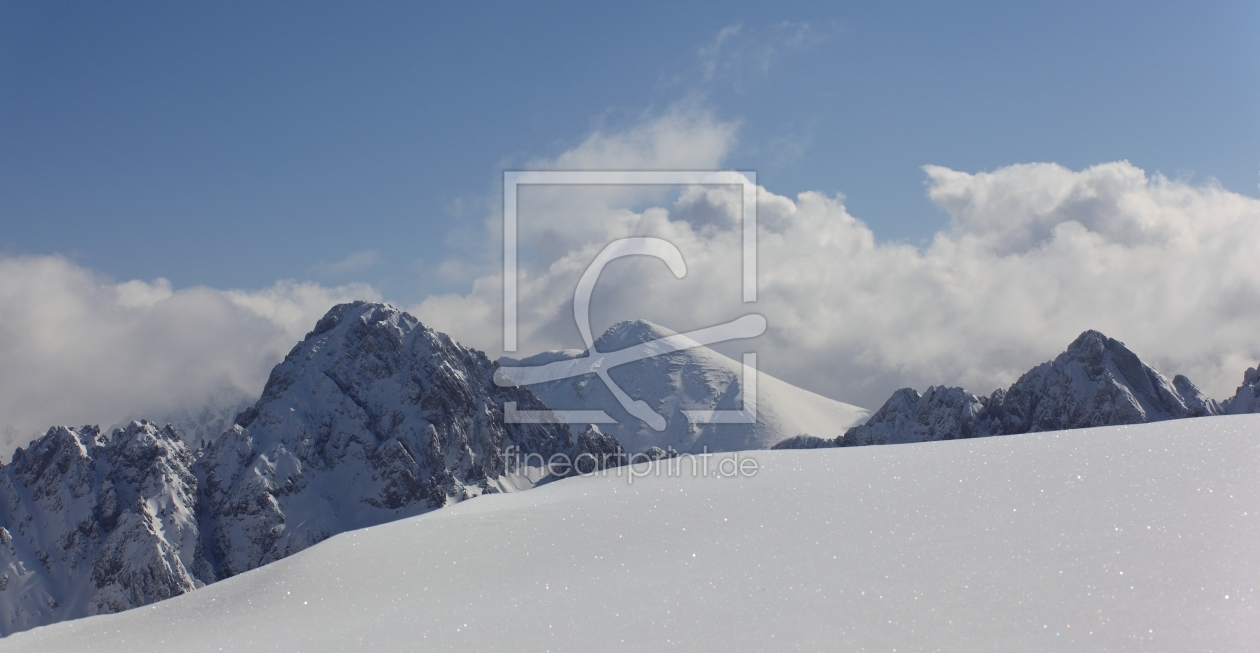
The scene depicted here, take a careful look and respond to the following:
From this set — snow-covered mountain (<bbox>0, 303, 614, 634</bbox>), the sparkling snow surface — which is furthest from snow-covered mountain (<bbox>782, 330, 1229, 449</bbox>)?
the sparkling snow surface

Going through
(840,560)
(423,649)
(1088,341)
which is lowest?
(423,649)

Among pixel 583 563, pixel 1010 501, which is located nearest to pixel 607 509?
pixel 583 563

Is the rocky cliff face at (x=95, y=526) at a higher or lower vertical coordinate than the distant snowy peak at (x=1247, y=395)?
lower

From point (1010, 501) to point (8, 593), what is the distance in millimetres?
220252

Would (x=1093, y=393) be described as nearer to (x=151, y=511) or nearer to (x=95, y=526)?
(x=151, y=511)

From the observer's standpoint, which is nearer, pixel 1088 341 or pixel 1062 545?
pixel 1062 545

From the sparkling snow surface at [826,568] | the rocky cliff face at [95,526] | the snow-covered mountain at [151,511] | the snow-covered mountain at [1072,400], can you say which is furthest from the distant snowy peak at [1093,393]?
the rocky cliff face at [95,526]

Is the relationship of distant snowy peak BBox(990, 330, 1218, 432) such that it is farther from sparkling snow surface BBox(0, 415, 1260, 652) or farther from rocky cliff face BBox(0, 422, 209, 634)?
rocky cliff face BBox(0, 422, 209, 634)

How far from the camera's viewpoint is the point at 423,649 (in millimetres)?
8078

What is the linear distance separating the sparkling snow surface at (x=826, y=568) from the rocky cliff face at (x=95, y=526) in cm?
18635

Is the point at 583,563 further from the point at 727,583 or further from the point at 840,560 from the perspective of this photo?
the point at 840,560

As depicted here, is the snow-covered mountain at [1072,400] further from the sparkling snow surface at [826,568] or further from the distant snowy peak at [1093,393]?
the sparkling snow surface at [826,568]

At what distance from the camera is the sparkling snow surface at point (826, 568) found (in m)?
7.13

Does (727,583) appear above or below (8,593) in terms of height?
above
